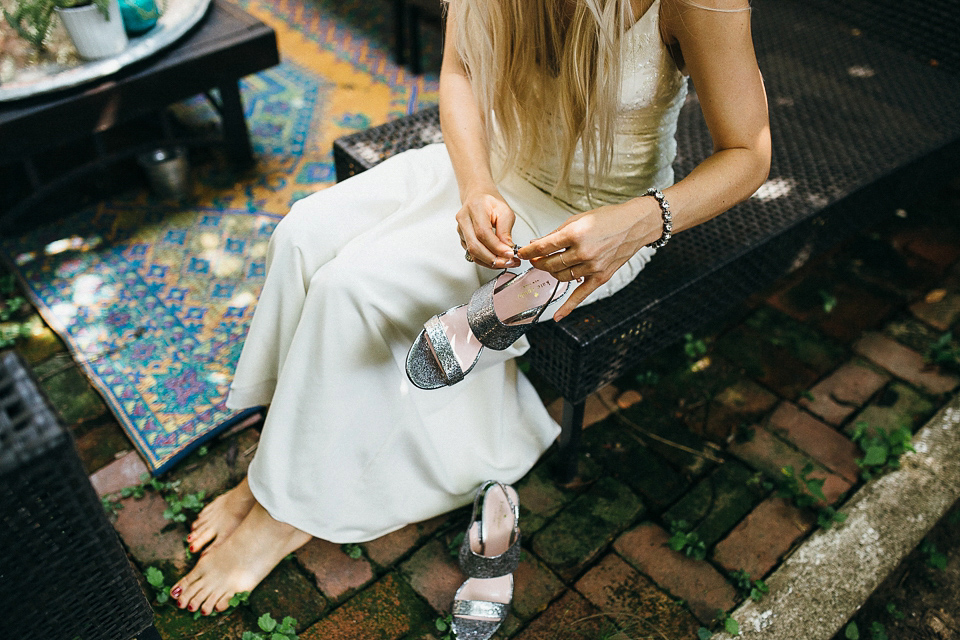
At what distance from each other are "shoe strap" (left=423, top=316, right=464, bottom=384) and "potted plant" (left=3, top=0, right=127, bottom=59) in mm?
1671

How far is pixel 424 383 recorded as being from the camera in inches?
60.7

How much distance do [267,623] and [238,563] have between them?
0.52 ft

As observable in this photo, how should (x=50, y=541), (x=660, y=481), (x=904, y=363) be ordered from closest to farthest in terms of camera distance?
(x=50, y=541), (x=660, y=481), (x=904, y=363)

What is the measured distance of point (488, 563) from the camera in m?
1.66

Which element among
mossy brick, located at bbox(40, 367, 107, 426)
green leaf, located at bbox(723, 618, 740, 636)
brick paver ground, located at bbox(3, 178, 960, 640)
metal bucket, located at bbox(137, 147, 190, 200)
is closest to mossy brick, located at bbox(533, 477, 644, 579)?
brick paver ground, located at bbox(3, 178, 960, 640)

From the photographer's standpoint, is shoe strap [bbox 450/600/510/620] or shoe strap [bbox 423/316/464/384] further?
shoe strap [bbox 450/600/510/620]

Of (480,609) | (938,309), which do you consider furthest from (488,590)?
(938,309)

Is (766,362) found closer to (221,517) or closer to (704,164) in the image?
(704,164)

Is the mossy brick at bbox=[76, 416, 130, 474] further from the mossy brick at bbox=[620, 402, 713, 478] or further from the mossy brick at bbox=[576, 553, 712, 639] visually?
the mossy brick at bbox=[620, 402, 713, 478]

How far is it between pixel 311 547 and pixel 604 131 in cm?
124

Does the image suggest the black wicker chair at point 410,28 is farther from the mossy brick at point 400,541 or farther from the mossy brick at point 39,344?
the mossy brick at point 400,541

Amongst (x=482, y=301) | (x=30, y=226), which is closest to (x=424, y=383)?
(x=482, y=301)

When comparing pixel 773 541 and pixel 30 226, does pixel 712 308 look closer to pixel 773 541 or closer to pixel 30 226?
pixel 773 541

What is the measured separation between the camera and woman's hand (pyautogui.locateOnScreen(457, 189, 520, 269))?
1433mm
